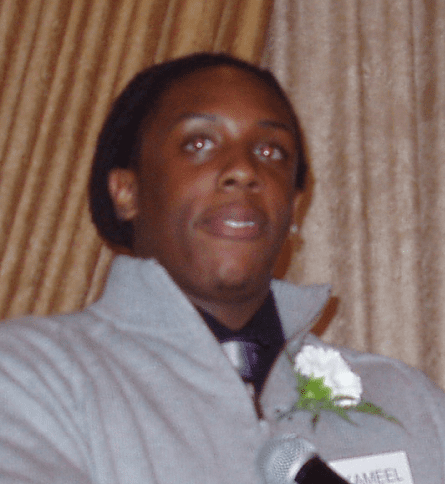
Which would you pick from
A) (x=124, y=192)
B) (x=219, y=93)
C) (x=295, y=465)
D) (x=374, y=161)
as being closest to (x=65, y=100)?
(x=124, y=192)

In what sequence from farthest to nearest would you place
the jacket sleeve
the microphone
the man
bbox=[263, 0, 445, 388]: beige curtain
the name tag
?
1. bbox=[263, 0, 445, 388]: beige curtain
2. the name tag
3. the man
4. the jacket sleeve
5. the microphone

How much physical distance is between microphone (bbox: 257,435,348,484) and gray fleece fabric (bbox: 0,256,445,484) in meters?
0.22

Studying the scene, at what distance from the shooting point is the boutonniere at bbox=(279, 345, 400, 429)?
1306 millimetres

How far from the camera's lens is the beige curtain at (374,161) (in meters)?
1.99

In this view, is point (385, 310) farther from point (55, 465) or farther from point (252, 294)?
point (55, 465)

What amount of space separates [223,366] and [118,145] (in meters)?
0.65

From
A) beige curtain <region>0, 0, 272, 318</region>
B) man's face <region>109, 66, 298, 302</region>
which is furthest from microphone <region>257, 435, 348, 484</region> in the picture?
beige curtain <region>0, 0, 272, 318</region>

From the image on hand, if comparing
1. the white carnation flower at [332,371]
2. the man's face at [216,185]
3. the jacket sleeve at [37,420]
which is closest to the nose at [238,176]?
the man's face at [216,185]

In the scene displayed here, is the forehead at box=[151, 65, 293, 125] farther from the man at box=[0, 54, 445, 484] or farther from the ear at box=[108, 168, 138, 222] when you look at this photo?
the ear at box=[108, 168, 138, 222]

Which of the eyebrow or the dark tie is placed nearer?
the dark tie

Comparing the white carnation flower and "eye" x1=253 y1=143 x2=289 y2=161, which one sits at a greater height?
"eye" x1=253 y1=143 x2=289 y2=161

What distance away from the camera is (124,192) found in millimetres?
1547

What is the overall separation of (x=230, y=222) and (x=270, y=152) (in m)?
0.24

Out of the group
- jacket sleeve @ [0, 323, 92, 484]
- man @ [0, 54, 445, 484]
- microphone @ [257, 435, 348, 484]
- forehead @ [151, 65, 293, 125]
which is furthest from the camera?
forehead @ [151, 65, 293, 125]
